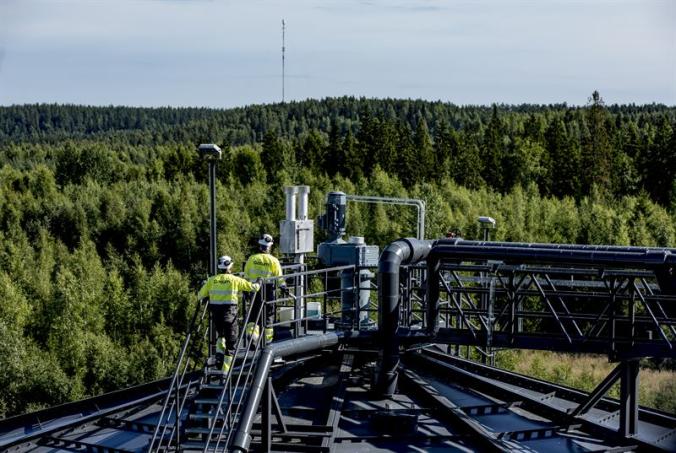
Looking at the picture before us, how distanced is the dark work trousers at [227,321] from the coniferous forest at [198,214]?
31596 millimetres

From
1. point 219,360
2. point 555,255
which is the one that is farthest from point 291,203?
point 555,255

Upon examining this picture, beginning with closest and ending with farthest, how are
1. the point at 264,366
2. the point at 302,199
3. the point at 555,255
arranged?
the point at 264,366 < the point at 555,255 < the point at 302,199

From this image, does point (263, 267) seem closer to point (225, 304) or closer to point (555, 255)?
point (225, 304)

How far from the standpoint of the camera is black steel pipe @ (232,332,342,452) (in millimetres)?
10766

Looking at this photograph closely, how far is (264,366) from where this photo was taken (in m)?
11.7

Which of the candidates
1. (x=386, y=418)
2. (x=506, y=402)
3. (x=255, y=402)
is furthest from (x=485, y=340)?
(x=255, y=402)

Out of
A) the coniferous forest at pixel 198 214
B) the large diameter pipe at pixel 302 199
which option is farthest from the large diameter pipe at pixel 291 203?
the coniferous forest at pixel 198 214

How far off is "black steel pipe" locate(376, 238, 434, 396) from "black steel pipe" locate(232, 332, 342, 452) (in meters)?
0.85

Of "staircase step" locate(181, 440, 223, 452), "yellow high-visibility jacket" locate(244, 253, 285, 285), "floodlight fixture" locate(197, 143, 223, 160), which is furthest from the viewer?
"floodlight fixture" locate(197, 143, 223, 160)

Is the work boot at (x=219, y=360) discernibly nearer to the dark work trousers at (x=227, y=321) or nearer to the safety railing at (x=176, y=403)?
the dark work trousers at (x=227, y=321)

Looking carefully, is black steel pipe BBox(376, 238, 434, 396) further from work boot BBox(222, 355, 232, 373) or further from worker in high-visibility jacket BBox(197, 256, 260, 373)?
work boot BBox(222, 355, 232, 373)

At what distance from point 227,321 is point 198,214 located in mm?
65615

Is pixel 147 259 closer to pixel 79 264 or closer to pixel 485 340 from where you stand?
pixel 79 264

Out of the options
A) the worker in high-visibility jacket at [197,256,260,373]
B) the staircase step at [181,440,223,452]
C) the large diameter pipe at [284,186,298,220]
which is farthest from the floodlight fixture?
the staircase step at [181,440,223,452]
